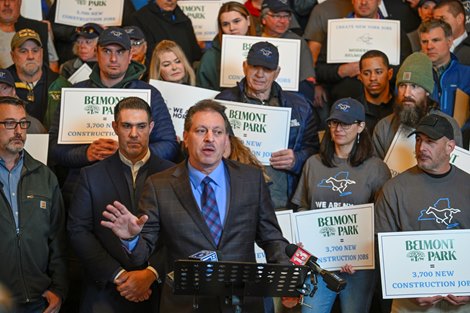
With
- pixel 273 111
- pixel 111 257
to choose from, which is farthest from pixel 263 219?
pixel 273 111

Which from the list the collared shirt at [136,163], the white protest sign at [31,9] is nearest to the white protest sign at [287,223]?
the collared shirt at [136,163]

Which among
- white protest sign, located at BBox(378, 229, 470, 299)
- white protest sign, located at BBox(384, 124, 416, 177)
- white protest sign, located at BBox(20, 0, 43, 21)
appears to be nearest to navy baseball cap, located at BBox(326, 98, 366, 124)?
white protest sign, located at BBox(384, 124, 416, 177)

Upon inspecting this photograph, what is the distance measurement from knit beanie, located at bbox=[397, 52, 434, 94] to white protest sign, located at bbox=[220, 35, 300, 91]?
44.2 inches

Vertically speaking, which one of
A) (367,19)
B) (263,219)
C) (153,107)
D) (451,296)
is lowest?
(451,296)

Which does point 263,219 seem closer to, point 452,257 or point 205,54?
point 452,257

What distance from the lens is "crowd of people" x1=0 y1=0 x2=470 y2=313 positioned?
5367mm

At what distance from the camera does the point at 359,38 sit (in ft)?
28.6

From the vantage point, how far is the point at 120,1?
9.48m

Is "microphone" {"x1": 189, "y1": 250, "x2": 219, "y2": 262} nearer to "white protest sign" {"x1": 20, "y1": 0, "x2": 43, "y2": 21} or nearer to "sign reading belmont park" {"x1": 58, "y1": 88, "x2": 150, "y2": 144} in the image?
"sign reading belmont park" {"x1": 58, "y1": 88, "x2": 150, "y2": 144}

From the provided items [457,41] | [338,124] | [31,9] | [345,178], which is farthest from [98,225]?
[457,41]

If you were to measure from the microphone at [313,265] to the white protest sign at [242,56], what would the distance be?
3426 mm

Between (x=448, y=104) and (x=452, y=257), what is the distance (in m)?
2.23

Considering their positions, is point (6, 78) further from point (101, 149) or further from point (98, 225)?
point (98, 225)

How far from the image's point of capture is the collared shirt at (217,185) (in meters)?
5.38
